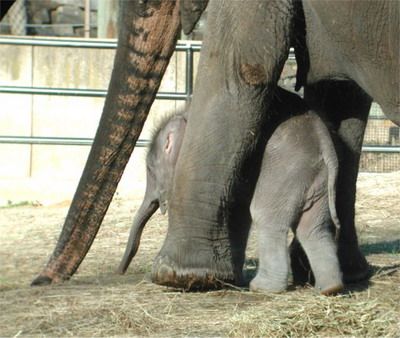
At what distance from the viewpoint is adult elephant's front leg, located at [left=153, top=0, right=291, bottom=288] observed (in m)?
5.20

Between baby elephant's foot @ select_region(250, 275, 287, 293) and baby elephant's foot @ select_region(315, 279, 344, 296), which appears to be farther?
baby elephant's foot @ select_region(250, 275, 287, 293)

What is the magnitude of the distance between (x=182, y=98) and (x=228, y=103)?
7.13m

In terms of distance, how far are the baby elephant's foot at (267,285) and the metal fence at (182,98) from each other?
686cm

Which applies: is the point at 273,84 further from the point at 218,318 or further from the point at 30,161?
the point at 30,161

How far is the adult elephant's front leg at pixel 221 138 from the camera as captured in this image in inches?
205

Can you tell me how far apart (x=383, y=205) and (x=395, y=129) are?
8.44 ft

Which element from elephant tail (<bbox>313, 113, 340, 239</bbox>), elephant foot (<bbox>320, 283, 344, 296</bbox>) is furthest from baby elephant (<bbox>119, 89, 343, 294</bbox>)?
elephant foot (<bbox>320, 283, 344, 296</bbox>)

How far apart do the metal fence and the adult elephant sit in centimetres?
625

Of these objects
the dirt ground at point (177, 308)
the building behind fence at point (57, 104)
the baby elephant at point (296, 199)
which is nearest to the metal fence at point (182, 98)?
the building behind fence at point (57, 104)

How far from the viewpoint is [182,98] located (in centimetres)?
1241

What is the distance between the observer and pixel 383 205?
9938 millimetres

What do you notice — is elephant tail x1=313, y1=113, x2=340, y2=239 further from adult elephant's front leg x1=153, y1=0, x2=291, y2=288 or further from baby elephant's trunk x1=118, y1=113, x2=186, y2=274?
baby elephant's trunk x1=118, y1=113, x2=186, y2=274

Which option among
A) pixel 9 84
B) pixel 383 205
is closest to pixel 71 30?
pixel 9 84

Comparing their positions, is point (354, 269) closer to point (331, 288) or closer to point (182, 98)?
point (331, 288)
